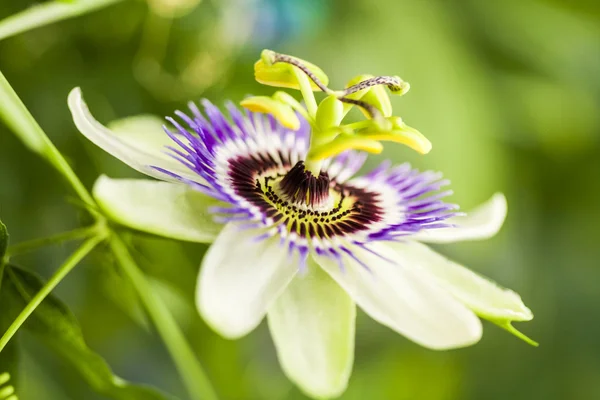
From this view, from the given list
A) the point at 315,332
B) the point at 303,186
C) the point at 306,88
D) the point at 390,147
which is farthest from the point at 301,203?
the point at 390,147

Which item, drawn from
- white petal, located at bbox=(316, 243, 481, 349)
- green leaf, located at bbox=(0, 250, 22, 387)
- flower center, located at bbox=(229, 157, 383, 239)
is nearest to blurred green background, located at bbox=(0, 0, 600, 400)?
green leaf, located at bbox=(0, 250, 22, 387)

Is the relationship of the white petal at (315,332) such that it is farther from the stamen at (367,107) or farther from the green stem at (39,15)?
the green stem at (39,15)

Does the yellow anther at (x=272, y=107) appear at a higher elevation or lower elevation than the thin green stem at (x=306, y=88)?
lower

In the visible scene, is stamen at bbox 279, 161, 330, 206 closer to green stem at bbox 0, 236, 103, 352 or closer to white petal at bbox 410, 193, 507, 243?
white petal at bbox 410, 193, 507, 243

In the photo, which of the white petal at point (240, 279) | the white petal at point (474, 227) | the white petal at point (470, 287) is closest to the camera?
the white petal at point (240, 279)

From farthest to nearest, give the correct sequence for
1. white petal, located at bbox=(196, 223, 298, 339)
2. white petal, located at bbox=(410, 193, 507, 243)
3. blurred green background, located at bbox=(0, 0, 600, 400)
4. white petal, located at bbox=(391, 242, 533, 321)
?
blurred green background, located at bbox=(0, 0, 600, 400), white petal, located at bbox=(410, 193, 507, 243), white petal, located at bbox=(391, 242, 533, 321), white petal, located at bbox=(196, 223, 298, 339)

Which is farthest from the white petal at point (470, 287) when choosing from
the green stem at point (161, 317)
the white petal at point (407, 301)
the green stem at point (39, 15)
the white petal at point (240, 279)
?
the green stem at point (39, 15)
